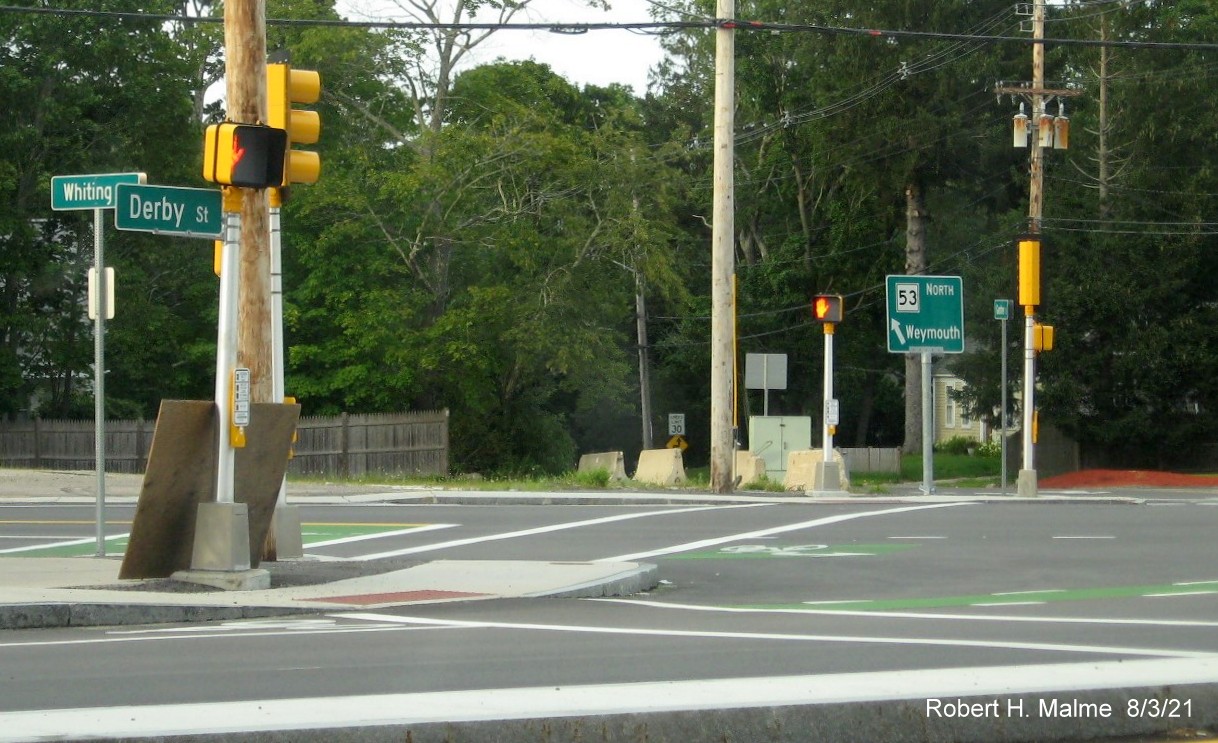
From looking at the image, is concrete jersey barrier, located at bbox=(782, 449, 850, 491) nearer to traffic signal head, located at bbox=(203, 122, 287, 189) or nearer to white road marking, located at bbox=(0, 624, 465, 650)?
traffic signal head, located at bbox=(203, 122, 287, 189)

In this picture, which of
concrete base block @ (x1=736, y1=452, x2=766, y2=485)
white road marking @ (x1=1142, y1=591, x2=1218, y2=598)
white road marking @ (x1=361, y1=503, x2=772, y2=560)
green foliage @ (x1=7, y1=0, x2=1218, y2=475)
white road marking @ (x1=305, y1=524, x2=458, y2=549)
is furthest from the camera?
green foliage @ (x1=7, y1=0, x2=1218, y2=475)

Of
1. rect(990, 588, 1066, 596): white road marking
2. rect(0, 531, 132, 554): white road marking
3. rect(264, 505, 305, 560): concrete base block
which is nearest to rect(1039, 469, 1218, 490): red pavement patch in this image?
rect(990, 588, 1066, 596): white road marking

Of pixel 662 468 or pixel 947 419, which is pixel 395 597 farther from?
pixel 947 419

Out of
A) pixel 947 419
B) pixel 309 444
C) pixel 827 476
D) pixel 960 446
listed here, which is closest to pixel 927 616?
pixel 827 476

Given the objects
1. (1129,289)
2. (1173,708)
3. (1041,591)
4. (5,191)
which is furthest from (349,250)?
(1173,708)

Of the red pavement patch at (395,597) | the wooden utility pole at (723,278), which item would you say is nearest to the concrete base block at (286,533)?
the red pavement patch at (395,597)

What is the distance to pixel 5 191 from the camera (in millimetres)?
38125

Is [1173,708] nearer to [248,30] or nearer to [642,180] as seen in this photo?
[248,30]

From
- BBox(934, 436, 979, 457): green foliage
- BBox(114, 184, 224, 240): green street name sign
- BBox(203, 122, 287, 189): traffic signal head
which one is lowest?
BBox(934, 436, 979, 457): green foliage

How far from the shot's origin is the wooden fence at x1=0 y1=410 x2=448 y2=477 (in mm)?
39219

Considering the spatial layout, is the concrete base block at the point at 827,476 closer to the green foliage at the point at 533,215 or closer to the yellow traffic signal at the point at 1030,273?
the yellow traffic signal at the point at 1030,273

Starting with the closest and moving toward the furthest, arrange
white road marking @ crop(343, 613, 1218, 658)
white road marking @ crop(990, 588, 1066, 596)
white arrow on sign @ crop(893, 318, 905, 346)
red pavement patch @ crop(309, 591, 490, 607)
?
white road marking @ crop(343, 613, 1218, 658) → red pavement patch @ crop(309, 591, 490, 607) → white road marking @ crop(990, 588, 1066, 596) → white arrow on sign @ crop(893, 318, 905, 346)

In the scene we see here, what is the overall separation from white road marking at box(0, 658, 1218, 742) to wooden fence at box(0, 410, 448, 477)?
3176 cm

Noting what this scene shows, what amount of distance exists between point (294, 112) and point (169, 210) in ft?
A: 6.71
